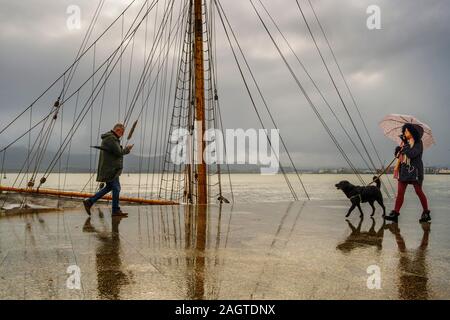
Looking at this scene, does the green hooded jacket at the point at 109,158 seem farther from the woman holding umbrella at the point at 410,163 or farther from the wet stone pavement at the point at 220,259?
the woman holding umbrella at the point at 410,163

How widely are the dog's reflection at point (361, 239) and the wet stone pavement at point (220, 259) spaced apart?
0.02 m

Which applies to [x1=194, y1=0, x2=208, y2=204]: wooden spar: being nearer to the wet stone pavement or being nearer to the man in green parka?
the man in green parka

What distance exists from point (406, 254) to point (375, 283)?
1667 mm

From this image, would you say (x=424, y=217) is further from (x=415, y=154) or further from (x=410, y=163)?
(x=415, y=154)

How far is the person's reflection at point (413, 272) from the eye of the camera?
3244 millimetres

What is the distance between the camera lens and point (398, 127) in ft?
29.2

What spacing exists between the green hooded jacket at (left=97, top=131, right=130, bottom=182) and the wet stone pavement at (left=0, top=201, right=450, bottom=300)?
1.23 m

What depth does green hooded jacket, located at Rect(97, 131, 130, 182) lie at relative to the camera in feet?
28.0

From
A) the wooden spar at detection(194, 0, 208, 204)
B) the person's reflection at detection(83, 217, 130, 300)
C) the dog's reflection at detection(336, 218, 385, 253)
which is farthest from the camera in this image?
the wooden spar at detection(194, 0, 208, 204)

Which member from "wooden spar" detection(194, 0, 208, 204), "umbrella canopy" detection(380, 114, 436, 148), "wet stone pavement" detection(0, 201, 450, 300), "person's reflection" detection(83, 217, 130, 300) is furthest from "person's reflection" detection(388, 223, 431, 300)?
"wooden spar" detection(194, 0, 208, 204)

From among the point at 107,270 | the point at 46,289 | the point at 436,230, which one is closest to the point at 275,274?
the point at 107,270

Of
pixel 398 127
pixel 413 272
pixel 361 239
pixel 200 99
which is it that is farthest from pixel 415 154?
pixel 200 99

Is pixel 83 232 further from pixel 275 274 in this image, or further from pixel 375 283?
pixel 375 283

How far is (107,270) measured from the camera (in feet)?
12.6
